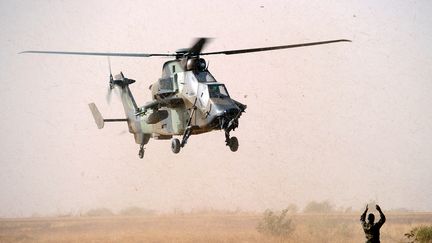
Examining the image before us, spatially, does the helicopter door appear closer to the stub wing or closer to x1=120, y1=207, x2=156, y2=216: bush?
the stub wing

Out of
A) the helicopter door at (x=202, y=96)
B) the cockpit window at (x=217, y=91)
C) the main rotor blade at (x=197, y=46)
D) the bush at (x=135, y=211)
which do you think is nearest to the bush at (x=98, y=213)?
the bush at (x=135, y=211)

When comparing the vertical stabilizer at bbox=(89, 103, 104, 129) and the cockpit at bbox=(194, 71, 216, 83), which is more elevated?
the cockpit at bbox=(194, 71, 216, 83)

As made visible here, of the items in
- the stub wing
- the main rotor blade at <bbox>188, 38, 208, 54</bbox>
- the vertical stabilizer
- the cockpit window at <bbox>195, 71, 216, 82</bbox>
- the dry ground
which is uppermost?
the main rotor blade at <bbox>188, 38, 208, 54</bbox>

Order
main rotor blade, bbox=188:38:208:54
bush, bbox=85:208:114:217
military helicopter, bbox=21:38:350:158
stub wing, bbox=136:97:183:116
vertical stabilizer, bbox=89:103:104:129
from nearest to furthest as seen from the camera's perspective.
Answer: military helicopter, bbox=21:38:350:158 < main rotor blade, bbox=188:38:208:54 < stub wing, bbox=136:97:183:116 < vertical stabilizer, bbox=89:103:104:129 < bush, bbox=85:208:114:217

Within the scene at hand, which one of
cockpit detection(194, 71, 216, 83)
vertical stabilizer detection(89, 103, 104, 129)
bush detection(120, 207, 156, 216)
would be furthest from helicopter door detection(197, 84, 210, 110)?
bush detection(120, 207, 156, 216)

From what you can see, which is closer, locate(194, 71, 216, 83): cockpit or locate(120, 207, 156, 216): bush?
locate(194, 71, 216, 83): cockpit

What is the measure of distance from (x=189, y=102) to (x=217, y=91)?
1299 mm

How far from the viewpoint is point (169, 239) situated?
36.1m

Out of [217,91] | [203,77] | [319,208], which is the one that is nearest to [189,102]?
[203,77]

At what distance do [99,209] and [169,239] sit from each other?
31.9 metres

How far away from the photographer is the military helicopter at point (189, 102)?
21141 millimetres

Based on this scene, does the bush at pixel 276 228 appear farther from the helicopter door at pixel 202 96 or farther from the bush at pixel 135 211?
the bush at pixel 135 211

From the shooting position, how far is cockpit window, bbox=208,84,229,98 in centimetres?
2159

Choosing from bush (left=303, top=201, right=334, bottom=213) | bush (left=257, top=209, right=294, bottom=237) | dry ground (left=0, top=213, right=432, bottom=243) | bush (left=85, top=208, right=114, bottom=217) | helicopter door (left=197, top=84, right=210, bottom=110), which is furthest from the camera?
bush (left=85, top=208, right=114, bottom=217)
